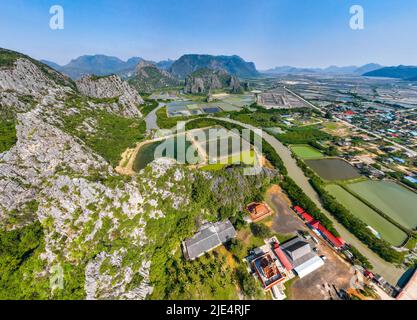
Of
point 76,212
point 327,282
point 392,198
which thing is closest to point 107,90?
point 76,212

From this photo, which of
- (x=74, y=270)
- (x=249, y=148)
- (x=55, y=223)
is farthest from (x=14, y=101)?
(x=249, y=148)

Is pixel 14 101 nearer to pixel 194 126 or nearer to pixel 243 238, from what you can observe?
pixel 194 126

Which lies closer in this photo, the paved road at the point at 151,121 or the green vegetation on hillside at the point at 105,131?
the green vegetation on hillside at the point at 105,131

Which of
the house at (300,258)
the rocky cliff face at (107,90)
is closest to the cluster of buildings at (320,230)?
the house at (300,258)

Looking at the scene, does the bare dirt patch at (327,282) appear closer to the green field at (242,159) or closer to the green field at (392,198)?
the green field at (392,198)

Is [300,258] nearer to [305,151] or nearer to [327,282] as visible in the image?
[327,282]

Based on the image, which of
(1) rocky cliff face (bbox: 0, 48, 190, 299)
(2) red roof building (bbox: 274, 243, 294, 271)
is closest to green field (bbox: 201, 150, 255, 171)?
(1) rocky cliff face (bbox: 0, 48, 190, 299)

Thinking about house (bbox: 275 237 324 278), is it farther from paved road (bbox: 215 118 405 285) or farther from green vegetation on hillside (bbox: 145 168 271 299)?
paved road (bbox: 215 118 405 285)
